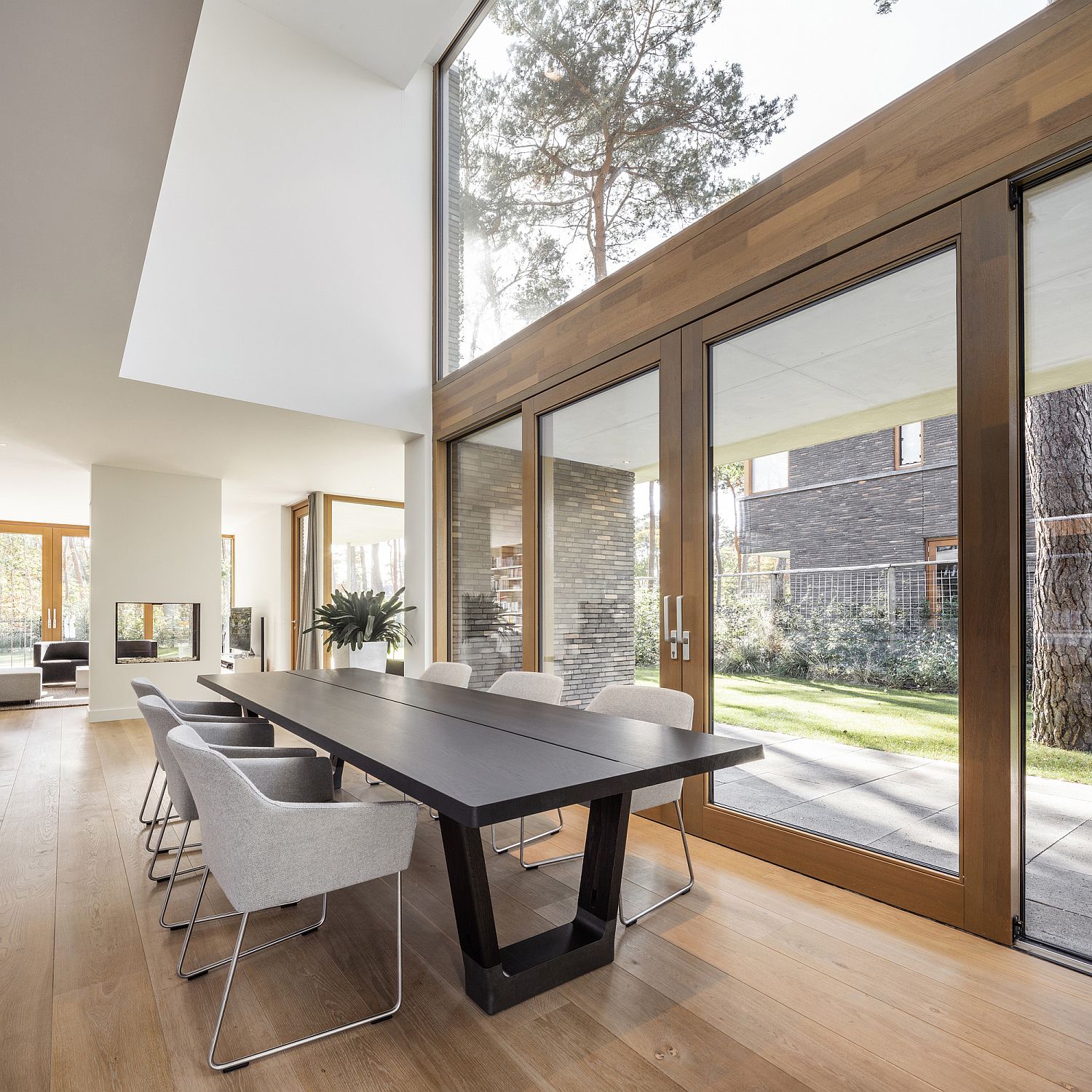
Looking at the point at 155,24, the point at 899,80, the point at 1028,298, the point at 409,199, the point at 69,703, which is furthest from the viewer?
the point at 69,703

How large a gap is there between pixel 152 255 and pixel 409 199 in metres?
2.26

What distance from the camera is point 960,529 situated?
236 cm

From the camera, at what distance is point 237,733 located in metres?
3.14

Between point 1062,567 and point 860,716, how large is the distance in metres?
0.89

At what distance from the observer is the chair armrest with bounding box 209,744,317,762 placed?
253 cm

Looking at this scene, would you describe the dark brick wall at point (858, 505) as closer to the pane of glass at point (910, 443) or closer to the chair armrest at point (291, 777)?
the pane of glass at point (910, 443)

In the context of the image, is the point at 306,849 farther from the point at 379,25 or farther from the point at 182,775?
the point at 379,25

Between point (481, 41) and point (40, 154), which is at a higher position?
point (481, 41)

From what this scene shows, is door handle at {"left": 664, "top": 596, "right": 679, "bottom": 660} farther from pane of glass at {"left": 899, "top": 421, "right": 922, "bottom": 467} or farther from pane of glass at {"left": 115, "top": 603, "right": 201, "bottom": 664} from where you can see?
pane of glass at {"left": 115, "top": 603, "right": 201, "bottom": 664}

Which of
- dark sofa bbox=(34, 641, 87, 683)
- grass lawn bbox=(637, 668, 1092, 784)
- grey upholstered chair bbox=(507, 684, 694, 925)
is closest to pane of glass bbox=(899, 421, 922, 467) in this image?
grass lawn bbox=(637, 668, 1092, 784)

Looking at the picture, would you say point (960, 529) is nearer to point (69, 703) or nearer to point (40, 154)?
point (40, 154)

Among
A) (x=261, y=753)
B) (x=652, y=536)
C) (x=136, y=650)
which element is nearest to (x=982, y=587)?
(x=652, y=536)

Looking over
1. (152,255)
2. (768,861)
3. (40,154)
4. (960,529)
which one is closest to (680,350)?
(960,529)

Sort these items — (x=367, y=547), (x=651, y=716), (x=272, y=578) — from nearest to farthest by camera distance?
(x=651, y=716)
(x=367, y=547)
(x=272, y=578)
